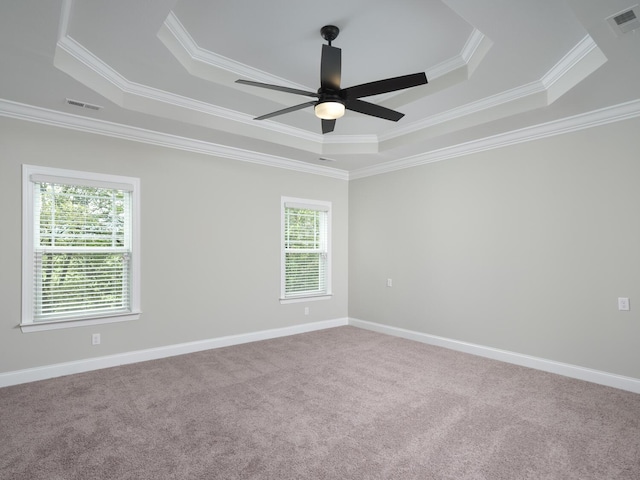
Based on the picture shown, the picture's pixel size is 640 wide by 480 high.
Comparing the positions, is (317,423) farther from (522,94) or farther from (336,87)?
(522,94)

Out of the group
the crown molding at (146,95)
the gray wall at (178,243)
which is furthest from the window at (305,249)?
the crown molding at (146,95)

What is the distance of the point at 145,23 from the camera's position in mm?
2650

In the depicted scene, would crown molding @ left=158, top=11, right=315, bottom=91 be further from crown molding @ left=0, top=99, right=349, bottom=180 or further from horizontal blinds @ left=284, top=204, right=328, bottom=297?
horizontal blinds @ left=284, top=204, right=328, bottom=297

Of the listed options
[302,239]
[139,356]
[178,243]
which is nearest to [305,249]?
[302,239]

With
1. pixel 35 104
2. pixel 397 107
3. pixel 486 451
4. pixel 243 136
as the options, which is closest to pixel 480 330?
pixel 486 451

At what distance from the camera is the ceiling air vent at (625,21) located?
7.07 ft

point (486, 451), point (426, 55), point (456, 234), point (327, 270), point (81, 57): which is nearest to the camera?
point (486, 451)

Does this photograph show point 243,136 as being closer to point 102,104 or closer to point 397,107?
point 102,104

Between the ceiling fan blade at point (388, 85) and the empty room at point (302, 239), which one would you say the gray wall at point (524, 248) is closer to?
→ the empty room at point (302, 239)

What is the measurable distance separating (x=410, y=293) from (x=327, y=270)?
143 centimetres

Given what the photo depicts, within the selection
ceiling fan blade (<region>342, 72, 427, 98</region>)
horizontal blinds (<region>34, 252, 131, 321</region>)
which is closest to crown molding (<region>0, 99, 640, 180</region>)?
horizontal blinds (<region>34, 252, 131, 321</region>)

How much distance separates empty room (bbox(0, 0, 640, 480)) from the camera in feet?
8.26

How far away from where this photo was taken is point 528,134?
4.18 meters

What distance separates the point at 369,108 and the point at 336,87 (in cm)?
42
